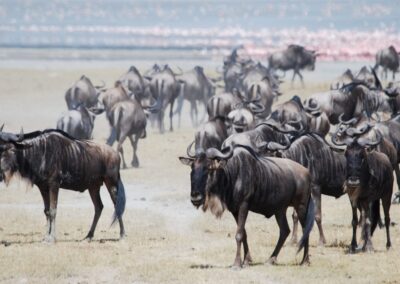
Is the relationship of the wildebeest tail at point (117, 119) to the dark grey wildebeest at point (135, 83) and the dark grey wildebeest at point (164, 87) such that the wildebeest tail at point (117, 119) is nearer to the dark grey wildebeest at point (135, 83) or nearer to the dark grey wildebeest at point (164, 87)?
the dark grey wildebeest at point (164, 87)

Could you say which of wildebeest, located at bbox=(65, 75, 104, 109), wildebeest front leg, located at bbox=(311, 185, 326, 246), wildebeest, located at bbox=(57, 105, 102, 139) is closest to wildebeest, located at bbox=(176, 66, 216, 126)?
wildebeest, located at bbox=(65, 75, 104, 109)

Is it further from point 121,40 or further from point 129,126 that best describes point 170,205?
point 121,40

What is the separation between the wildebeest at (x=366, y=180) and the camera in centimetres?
1405

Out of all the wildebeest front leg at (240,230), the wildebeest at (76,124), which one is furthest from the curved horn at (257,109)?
the wildebeest front leg at (240,230)

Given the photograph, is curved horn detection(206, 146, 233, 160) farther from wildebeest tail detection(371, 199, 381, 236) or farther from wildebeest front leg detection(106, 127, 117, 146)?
wildebeest front leg detection(106, 127, 117, 146)

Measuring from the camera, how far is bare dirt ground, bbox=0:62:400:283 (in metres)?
12.9

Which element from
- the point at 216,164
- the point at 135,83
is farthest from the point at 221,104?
the point at 216,164

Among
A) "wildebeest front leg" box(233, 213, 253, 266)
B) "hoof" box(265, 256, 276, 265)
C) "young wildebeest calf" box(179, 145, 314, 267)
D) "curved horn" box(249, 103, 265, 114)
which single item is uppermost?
"young wildebeest calf" box(179, 145, 314, 267)

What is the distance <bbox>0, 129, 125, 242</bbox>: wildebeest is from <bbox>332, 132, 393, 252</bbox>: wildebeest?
2688mm

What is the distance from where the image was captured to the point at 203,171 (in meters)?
12.7

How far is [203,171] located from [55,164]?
9.11 feet

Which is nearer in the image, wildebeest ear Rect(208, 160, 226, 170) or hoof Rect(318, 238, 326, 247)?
wildebeest ear Rect(208, 160, 226, 170)

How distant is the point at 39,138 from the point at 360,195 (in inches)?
145

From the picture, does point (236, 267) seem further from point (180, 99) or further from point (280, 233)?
point (180, 99)
